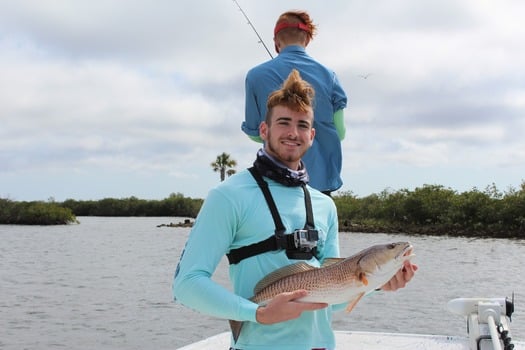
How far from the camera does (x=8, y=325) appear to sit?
19625mm

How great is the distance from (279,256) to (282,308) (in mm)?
331

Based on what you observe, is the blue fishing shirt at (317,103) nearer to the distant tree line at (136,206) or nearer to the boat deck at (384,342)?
the boat deck at (384,342)

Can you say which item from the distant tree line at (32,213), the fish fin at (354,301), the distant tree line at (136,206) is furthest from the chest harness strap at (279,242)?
the distant tree line at (136,206)

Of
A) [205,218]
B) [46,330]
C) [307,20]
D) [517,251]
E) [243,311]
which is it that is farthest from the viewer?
[517,251]

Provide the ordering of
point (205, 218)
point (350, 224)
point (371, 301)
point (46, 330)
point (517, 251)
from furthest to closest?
point (350, 224) → point (517, 251) → point (371, 301) → point (46, 330) → point (205, 218)

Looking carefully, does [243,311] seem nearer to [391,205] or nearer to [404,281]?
[404,281]

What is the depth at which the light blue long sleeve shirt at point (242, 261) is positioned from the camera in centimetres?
263

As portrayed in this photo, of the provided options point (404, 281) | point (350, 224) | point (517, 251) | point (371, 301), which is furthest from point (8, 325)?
point (350, 224)

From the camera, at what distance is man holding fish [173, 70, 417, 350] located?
2586 millimetres

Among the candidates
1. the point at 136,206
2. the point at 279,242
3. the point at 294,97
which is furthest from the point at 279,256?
the point at 136,206

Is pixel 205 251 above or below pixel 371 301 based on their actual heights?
above

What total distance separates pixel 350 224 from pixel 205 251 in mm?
61057

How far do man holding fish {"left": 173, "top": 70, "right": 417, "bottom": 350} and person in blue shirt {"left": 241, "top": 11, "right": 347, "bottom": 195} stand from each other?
1231 millimetres

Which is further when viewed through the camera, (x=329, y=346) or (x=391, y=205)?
(x=391, y=205)
